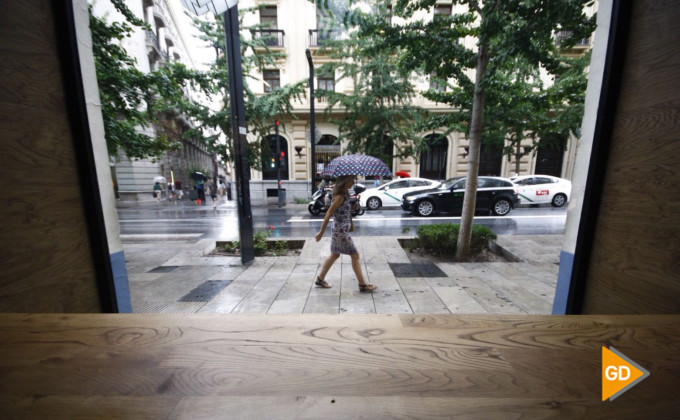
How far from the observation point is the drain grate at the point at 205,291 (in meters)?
3.51

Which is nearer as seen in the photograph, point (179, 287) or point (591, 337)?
point (591, 337)

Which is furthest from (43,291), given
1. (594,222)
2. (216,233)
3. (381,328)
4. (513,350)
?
(216,233)

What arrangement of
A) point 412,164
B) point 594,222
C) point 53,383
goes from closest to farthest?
point 53,383, point 594,222, point 412,164

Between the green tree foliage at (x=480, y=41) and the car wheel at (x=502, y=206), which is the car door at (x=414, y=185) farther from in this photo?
the green tree foliage at (x=480, y=41)

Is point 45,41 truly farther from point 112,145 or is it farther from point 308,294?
point 112,145

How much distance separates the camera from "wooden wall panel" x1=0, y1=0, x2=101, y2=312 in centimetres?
152

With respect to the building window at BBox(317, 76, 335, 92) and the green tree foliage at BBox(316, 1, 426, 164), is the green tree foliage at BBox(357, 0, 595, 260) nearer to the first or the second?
the green tree foliage at BBox(316, 1, 426, 164)

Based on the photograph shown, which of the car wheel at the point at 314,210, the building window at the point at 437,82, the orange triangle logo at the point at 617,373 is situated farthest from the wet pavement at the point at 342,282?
the car wheel at the point at 314,210

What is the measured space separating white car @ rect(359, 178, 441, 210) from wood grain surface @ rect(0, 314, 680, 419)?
33.9ft

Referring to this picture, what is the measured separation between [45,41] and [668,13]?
3.90 metres

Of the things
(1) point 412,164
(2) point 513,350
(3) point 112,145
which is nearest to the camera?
(2) point 513,350

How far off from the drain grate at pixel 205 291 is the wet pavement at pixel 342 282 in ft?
0.05

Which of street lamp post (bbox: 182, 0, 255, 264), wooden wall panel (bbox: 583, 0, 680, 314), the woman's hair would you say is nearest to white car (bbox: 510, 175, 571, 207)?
the woman's hair

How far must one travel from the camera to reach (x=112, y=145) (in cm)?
466
